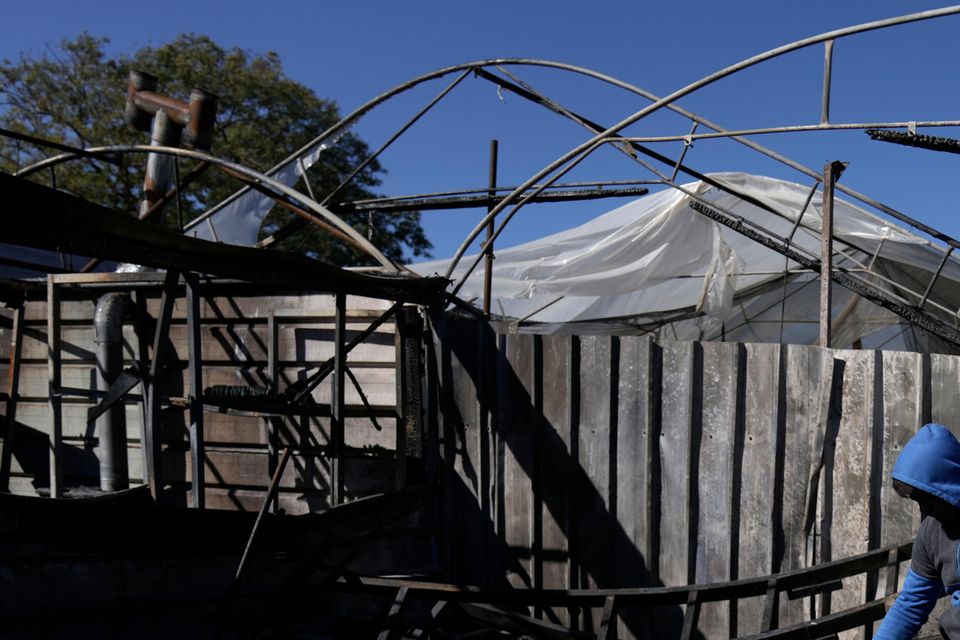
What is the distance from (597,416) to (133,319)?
14.9 feet

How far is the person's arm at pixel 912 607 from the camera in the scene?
3.13m

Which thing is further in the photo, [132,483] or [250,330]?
[132,483]

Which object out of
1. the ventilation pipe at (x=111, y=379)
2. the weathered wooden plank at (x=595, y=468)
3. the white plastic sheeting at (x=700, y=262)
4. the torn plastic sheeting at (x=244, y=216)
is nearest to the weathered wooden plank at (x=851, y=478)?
the weathered wooden plank at (x=595, y=468)

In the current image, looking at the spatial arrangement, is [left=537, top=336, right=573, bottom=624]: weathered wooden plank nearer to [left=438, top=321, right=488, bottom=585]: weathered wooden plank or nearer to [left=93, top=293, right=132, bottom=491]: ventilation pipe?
[left=438, top=321, right=488, bottom=585]: weathered wooden plank

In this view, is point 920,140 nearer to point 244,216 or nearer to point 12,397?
point 244,216

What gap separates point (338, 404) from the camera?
5.55m

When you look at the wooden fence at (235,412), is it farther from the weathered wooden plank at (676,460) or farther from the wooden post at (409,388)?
the weathered wooden plank at (676,460)

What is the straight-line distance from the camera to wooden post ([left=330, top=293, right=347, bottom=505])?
5.45 metres

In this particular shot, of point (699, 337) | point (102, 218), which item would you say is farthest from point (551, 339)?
point (699, 337)

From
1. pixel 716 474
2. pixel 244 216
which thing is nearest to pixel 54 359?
pixel 244 216

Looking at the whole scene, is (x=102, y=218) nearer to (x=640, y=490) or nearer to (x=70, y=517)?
(x=70, y=517)

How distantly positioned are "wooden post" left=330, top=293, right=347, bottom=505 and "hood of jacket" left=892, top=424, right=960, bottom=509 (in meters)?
3.57

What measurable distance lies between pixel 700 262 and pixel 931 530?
8.75 m

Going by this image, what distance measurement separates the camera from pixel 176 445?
296 inches
